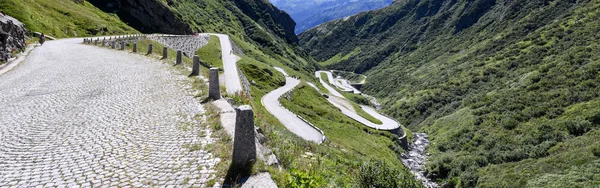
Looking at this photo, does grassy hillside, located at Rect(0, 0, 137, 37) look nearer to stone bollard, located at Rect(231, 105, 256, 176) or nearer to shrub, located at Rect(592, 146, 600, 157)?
stone bollard, located at Rect(231, 105, 256, 176)

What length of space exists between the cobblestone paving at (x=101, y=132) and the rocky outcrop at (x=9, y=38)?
9288 mm

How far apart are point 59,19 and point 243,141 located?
71029 millimetres

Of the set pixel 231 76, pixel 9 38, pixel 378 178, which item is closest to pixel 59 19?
pixel 9 38

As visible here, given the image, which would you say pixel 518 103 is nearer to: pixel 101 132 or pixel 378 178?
pixel 378 178

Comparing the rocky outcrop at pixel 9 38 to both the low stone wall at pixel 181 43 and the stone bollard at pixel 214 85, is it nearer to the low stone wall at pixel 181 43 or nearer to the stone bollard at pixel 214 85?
the low stone wall at pixel 181 43

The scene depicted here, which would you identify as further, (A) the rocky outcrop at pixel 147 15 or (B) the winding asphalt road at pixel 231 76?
(A) the rocky outcrop at pixel 147 15

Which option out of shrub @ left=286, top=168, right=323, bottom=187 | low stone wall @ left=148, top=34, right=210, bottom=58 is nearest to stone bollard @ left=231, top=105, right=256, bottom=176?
shrub @ left=286, top=168, right=323, bottom=187

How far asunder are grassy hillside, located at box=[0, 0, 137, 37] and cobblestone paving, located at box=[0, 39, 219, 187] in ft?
124

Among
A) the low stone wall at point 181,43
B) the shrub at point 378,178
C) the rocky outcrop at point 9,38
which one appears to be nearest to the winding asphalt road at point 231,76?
the low stone wall at point 181,43

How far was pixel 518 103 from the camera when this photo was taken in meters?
80.8

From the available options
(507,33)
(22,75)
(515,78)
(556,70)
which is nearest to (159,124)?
(22,75)

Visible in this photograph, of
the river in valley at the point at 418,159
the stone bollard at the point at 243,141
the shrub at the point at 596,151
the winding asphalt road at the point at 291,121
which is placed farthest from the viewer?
the river in valley at the point at 418,159

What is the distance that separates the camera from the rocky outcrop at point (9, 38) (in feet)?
104

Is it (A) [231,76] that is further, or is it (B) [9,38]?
(A) [231,76]
